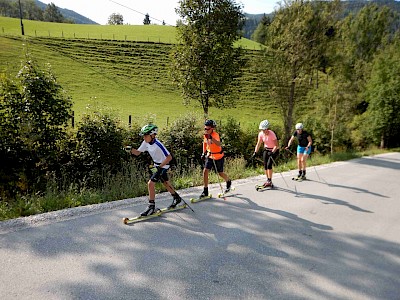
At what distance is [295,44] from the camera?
16.3 m

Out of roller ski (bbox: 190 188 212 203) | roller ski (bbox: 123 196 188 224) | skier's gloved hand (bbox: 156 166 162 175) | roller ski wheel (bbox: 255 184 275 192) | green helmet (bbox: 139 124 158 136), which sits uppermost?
green helmet (bbox: 139 124 158 136)

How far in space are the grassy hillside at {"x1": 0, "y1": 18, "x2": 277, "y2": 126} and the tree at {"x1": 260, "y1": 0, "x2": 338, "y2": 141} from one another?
435 inches

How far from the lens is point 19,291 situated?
3.33 meters

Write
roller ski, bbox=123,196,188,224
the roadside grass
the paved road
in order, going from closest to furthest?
the paved road < roller ski, bbox=123,196,188,224 < the roadside grass

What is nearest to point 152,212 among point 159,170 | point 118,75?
point 159,170

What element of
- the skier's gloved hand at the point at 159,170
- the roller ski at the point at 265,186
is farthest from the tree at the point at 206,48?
the skier's gloved hand at the point at 159,170

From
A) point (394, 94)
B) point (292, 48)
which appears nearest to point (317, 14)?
point (292, 48)

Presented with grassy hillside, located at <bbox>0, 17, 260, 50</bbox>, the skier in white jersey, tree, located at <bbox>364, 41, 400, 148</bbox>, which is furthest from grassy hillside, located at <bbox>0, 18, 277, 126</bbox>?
the skier in white jersey

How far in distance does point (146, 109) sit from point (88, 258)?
88.5 feet

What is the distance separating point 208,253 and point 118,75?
39.8m

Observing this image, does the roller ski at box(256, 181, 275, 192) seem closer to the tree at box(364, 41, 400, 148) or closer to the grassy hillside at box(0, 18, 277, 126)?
the grassy hillside at box(0, 18, 277, 126)

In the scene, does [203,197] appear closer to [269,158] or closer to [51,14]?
[269,158]

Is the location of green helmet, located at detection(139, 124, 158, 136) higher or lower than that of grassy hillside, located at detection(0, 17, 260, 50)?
lower

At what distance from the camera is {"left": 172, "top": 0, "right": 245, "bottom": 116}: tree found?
12.3 metres
